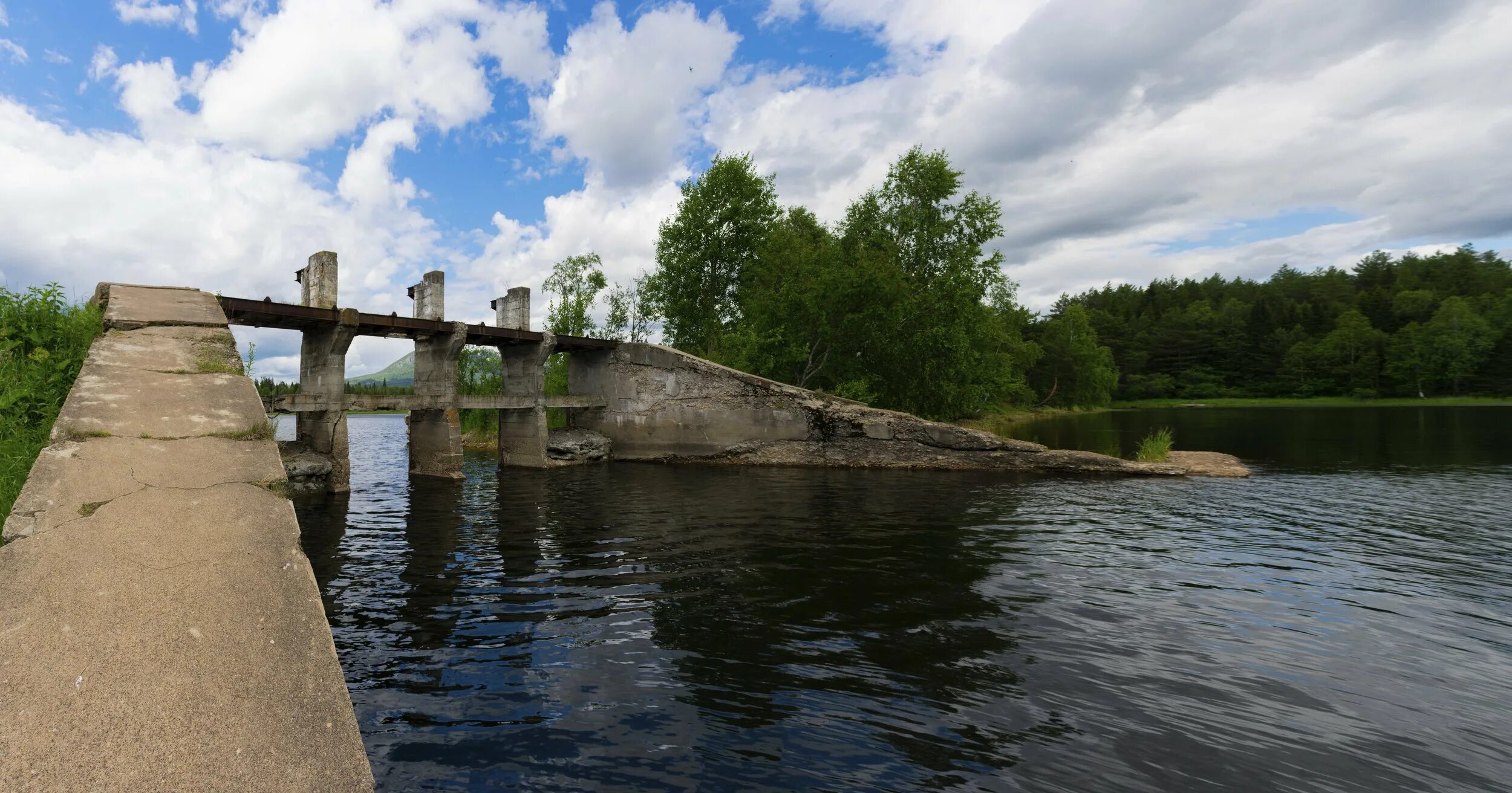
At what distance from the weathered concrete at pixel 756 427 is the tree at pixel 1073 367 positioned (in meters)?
54.4

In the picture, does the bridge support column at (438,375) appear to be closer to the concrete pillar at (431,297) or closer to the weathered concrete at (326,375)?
the concrete pillar at (431,297)

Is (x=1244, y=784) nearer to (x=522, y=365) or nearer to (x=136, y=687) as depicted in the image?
(x=136, y=687)

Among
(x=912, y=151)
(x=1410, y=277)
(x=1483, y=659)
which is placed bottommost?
(x=1483, y=659)

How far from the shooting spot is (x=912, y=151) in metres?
31.9

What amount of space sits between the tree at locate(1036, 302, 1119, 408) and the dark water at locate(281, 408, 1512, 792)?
59.5 metres

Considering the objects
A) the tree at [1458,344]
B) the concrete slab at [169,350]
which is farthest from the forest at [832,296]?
the tree at [1458,344]

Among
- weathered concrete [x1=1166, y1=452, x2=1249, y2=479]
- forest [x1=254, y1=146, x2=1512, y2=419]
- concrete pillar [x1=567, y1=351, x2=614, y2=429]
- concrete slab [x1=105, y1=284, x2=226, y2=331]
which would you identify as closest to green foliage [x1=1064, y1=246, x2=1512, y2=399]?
forest [x1=254, y1=146, x2=1512, y2=419]

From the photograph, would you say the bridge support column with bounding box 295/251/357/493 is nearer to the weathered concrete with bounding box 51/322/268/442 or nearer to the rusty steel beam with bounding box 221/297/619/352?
the rusty steel beam with bounding box 221/297/619/352

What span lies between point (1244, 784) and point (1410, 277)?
133 metres

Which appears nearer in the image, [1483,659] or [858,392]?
[1483,659]

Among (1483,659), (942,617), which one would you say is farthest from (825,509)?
(1483,659)

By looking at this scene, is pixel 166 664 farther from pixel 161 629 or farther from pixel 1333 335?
pixel 1333 335

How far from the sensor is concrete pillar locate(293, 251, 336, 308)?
1627cm

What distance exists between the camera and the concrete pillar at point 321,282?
53.4ft
